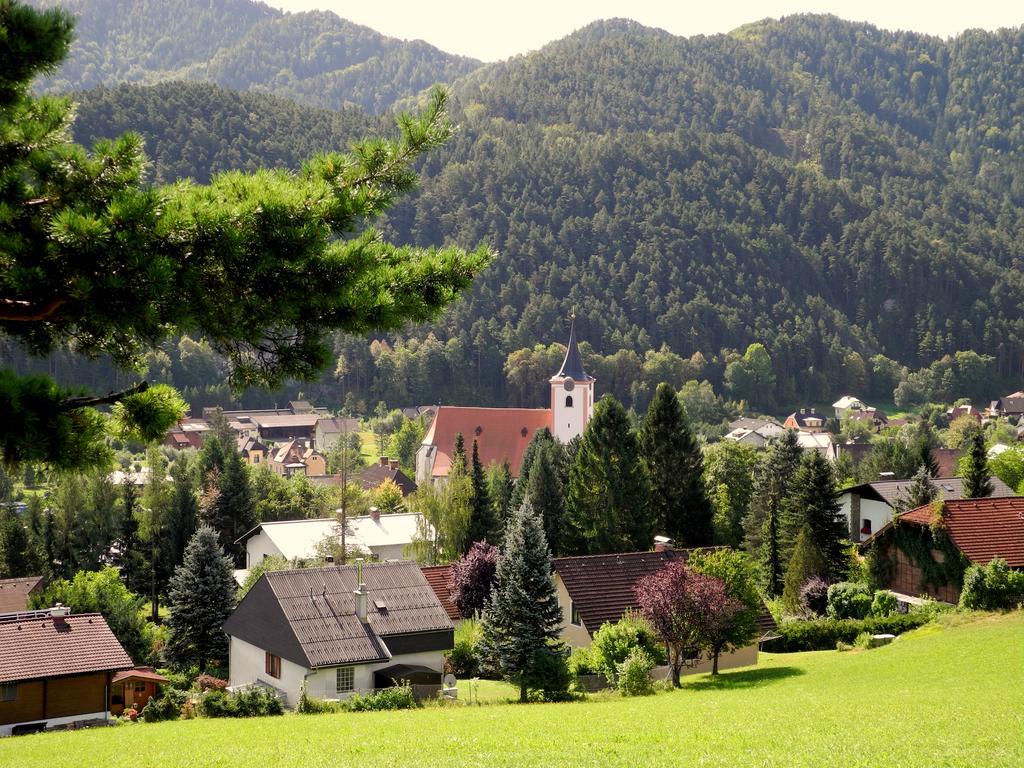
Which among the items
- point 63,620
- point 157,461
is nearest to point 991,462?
point 157,461

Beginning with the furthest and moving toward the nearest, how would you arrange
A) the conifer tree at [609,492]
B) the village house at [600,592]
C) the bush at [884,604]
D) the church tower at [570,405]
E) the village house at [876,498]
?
the church tower at [570,405] → the village house at [876,498] → the conifer tree at [609,492] → the bush at [884,604] → the village house at [600,592]

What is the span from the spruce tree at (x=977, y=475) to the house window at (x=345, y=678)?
83.1 feet

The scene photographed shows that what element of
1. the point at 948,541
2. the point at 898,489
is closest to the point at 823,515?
the point at 948,541

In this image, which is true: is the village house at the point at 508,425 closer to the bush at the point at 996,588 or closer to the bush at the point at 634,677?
the bush at the point at 996,588

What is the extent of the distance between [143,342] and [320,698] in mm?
18924

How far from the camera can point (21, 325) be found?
23.8ft

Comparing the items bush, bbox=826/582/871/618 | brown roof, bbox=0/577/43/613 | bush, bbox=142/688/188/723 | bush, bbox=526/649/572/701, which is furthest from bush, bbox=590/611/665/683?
brown roof, bbox=0/577/43/613

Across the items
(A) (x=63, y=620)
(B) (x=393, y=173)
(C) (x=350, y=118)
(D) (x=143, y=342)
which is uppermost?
(C) (x=350, y=118)

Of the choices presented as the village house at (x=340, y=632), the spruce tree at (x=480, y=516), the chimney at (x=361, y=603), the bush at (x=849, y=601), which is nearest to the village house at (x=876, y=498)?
→ the bush at (x=849, y=601)

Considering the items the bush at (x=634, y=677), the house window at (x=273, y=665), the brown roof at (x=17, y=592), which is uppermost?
the bush at (x=634, y=677)

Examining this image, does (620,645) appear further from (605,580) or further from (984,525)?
(984,525)

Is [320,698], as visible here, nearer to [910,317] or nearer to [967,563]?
[967,563]

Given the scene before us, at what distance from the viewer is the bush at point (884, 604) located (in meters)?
30.4

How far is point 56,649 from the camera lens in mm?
24312
